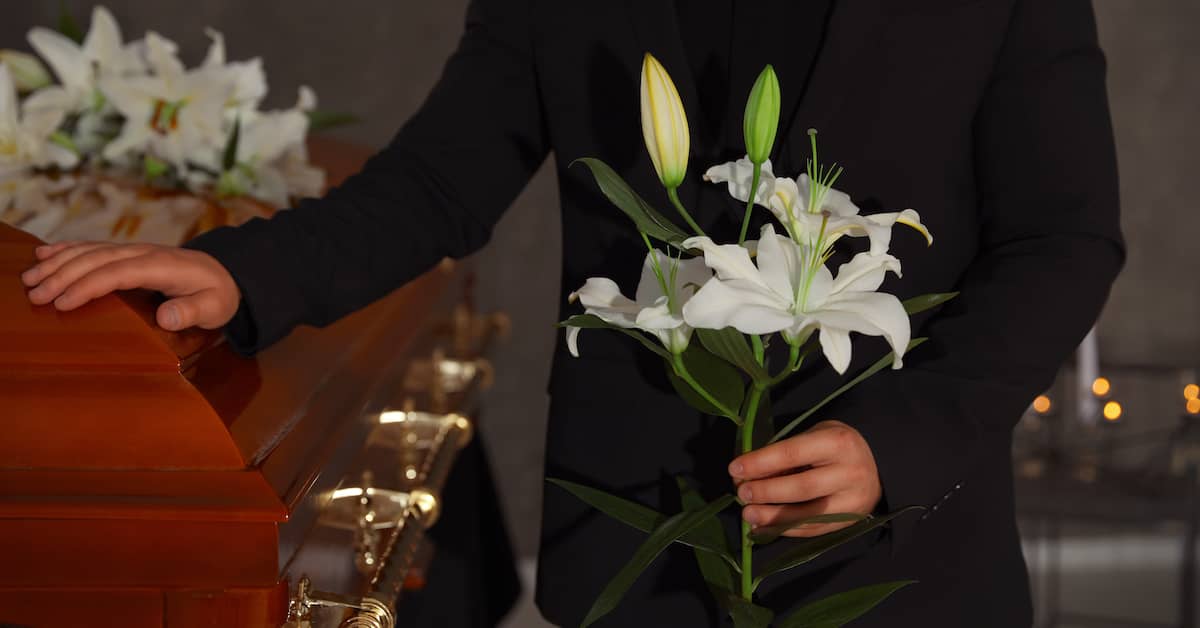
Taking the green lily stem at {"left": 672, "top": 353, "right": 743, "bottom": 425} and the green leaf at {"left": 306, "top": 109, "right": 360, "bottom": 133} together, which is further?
the green leaf at {"left": 306, "top": 109, "right": 360, "bottom": 133}

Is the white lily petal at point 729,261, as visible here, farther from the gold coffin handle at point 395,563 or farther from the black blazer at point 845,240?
the gold coffin handle at point 395,563

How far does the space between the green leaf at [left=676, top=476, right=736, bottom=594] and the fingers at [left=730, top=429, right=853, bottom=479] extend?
0.06m

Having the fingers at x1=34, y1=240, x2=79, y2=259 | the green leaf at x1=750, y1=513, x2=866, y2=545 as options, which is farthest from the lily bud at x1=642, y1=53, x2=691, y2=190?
the fingers at x1=34, y1=240, x2=79, y2=259

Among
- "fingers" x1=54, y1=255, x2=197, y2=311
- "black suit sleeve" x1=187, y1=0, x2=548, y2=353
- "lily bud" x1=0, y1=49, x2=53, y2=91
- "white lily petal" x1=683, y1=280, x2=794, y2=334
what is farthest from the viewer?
"lily bud" x1=0, y1=49, x2=53, y2=91

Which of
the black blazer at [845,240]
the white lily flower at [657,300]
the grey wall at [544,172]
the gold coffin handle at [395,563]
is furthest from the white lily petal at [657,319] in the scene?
the grey wall at [544,172]

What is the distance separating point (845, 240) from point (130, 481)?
0.55 meters

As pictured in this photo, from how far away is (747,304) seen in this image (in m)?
0.66

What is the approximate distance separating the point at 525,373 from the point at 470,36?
1501mm

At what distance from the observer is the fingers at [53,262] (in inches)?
35.1

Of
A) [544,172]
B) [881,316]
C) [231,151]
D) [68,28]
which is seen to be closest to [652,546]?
[881,316]

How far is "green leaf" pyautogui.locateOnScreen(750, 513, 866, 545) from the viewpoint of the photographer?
0.74m

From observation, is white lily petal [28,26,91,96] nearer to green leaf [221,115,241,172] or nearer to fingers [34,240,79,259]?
green leaf [221,115,241,172]

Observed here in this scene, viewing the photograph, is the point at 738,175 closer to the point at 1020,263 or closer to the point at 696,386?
the point at 696,386

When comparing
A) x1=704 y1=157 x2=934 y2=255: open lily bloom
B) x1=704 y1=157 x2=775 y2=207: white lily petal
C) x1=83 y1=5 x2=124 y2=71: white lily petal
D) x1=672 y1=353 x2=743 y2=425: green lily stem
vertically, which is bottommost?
x1=672 y1=353 x2=743 y2=425: green lily stem
